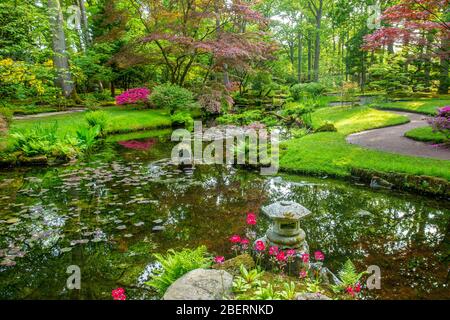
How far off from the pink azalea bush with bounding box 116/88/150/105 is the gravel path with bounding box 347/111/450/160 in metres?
11.4

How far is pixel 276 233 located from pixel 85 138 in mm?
8728

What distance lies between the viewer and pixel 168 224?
193 inches

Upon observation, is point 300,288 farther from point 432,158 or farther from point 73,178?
point 73,178

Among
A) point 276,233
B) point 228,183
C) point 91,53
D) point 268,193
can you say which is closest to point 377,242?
point 276,233

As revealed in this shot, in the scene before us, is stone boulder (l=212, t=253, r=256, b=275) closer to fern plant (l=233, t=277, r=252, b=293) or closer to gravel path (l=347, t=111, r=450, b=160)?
fern plant (l=233, t=277, r=252, b=293)

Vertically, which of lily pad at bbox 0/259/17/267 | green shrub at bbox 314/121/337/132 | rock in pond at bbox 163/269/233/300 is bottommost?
lily pad at bbox 0/259/17/267

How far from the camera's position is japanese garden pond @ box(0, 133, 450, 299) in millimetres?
3479

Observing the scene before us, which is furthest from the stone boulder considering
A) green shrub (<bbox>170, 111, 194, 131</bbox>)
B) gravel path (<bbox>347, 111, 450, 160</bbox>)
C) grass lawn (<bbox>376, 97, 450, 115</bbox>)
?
grass lawn (<bbox>376, 97, 450, 115</bbox>)

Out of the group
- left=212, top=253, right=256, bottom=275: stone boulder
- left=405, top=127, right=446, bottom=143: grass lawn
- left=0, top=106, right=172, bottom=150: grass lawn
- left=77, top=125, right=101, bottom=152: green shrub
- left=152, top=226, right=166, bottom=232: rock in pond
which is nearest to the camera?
left=212, top=253, right=256, bottom=275: stone boulder

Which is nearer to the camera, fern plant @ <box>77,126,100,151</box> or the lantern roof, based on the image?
the lantern roof

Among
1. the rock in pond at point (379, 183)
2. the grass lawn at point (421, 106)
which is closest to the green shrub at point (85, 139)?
the rock in pond at point (379, 183)

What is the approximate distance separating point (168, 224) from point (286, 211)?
87.3 inches

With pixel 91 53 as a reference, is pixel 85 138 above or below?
below

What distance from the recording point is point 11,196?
19.9 feet
